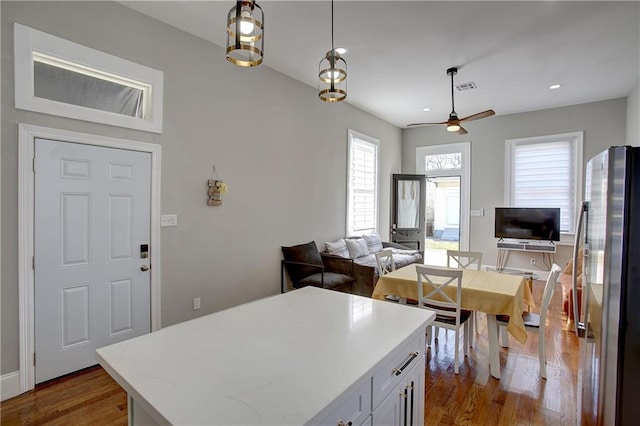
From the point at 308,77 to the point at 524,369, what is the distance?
426 centimetres

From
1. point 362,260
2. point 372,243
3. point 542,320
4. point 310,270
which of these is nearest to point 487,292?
point 542,320

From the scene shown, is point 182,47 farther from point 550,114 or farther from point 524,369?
point 550,114

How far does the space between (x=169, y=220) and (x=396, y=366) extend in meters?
2.74

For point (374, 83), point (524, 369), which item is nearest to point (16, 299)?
point (524, 369)

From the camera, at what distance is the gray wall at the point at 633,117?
468 centimetres

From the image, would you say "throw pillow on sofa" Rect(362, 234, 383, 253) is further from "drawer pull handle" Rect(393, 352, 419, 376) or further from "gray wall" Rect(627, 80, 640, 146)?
"drawer pull handle" Rect(393, 352, 419, 376)

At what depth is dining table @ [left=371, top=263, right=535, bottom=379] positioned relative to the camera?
2.70 metres

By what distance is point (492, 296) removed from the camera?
2.76m

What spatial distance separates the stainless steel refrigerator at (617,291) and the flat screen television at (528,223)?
4699 mm

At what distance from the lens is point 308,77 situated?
183 inches

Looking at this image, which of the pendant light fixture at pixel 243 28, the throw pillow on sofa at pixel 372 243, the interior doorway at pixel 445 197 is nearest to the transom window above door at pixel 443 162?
the interior doorway at pixel 445 197

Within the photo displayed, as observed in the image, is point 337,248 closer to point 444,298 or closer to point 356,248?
point 356,248

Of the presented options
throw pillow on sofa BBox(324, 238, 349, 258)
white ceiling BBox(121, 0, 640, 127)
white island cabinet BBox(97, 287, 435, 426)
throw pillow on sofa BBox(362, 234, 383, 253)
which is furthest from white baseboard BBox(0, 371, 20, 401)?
throw pillow on sofa BBox(362, 234, 383, 253)

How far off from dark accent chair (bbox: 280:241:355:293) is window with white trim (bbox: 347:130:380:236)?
1269 mm
